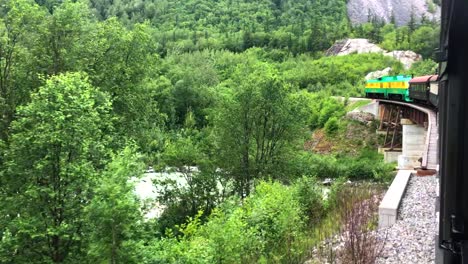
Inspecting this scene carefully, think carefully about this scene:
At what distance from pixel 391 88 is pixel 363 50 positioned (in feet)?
230

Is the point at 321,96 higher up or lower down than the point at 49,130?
lower down

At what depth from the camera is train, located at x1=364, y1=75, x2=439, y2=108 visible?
80.3 feet

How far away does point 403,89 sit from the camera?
112 ft

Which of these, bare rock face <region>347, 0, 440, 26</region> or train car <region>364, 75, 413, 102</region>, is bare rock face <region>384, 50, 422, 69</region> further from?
bare rock face <region>347, 0, 440, 26</region>

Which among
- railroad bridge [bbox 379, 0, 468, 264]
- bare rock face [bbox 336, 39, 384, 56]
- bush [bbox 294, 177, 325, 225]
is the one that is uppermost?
railroad bridge [bbox 379, 0, 468, 264]

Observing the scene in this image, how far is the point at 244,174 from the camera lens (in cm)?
2573

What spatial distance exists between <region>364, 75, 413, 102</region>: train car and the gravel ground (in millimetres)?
19529

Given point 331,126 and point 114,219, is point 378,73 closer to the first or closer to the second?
point 331,126

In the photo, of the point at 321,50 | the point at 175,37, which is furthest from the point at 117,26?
the point at 175,37

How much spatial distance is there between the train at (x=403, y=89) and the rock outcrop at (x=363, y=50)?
47700mm

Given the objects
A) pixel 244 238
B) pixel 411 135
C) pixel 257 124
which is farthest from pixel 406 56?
Result: pixel 244 238

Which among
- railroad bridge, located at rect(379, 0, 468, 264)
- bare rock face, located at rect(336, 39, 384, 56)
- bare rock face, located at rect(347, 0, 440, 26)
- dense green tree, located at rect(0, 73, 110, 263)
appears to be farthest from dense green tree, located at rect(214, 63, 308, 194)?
bare rock face, located at rect(347, 0, 440, 26)

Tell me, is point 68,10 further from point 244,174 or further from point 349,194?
point 349,194

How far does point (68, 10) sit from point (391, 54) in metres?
90.5
